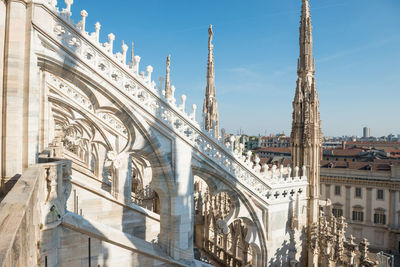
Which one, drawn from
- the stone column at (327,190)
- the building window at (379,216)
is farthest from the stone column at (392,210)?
the stone column at (327,190)

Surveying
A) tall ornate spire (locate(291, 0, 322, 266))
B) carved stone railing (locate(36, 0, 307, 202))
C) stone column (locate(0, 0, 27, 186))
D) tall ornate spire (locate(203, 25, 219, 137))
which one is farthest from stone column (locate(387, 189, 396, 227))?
stone column (locate(0, 0, 27, 186))

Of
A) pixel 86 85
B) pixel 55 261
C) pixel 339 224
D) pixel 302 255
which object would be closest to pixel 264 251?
pixel 302 255

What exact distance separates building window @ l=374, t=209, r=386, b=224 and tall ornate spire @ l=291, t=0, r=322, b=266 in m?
36.7

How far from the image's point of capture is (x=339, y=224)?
10.2 m

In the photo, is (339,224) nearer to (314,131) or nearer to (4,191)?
(314,131)

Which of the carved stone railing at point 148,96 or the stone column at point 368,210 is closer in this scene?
the carved stone railing at point 148,96

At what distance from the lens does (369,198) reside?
4275 cm

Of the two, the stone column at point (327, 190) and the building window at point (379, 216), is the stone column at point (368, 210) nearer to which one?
the building window at point (379, 216)

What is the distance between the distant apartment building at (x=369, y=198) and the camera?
40594 millimetres

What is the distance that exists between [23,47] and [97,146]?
10808 millimetres

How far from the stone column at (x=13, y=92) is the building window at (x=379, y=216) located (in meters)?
46.8

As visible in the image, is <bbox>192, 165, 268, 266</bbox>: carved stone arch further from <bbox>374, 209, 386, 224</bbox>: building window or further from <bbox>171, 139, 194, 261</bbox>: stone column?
<bbox>374, 209, 386, 224</bbox>: building window

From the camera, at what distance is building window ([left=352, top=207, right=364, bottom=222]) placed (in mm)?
43594

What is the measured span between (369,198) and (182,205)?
42288 millimetres
